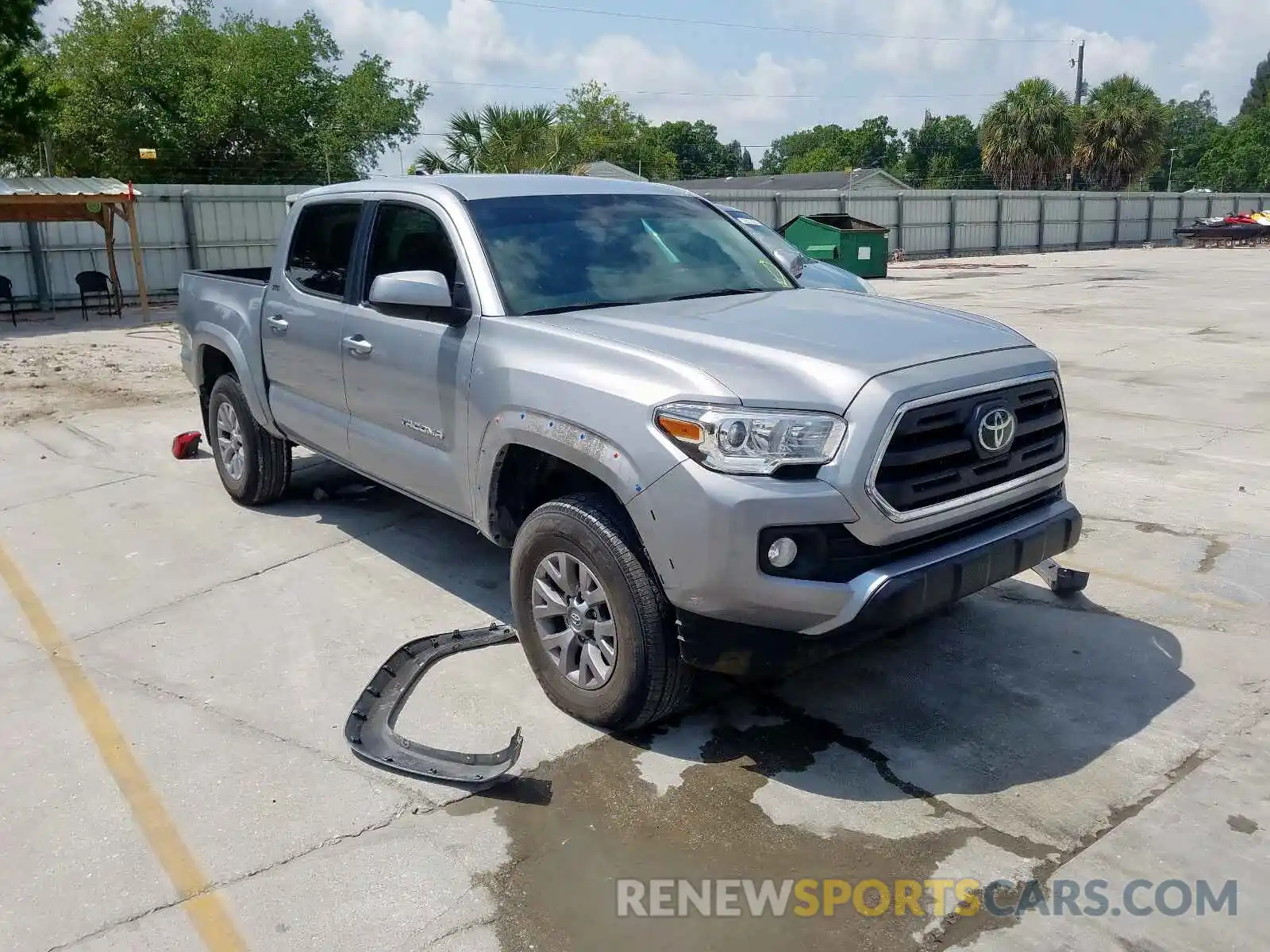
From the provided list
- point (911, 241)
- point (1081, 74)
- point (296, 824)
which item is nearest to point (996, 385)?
point (296, 824)

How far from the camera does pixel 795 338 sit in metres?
3.79

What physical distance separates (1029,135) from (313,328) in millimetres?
51248

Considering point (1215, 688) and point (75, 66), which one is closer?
point (1215, 688)

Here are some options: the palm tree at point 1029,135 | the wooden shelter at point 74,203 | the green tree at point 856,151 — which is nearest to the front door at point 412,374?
the wooden shelter at point 74,203

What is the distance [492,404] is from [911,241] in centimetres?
3637

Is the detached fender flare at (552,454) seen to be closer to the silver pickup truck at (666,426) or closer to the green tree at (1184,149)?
the silver pickup truck at (666,426)

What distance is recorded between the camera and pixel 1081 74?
62094mm

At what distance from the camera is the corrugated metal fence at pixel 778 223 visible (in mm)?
20031

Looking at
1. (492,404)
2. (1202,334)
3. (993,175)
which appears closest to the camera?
(492,404)

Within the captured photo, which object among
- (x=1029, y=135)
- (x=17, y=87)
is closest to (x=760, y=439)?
(x=17, y=87)

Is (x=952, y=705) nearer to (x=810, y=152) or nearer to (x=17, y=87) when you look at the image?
(x=17, y=87)

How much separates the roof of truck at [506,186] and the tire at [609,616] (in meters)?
1.64

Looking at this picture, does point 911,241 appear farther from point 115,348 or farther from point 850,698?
point 850,698

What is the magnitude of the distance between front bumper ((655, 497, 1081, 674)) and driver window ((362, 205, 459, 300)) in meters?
1.93
